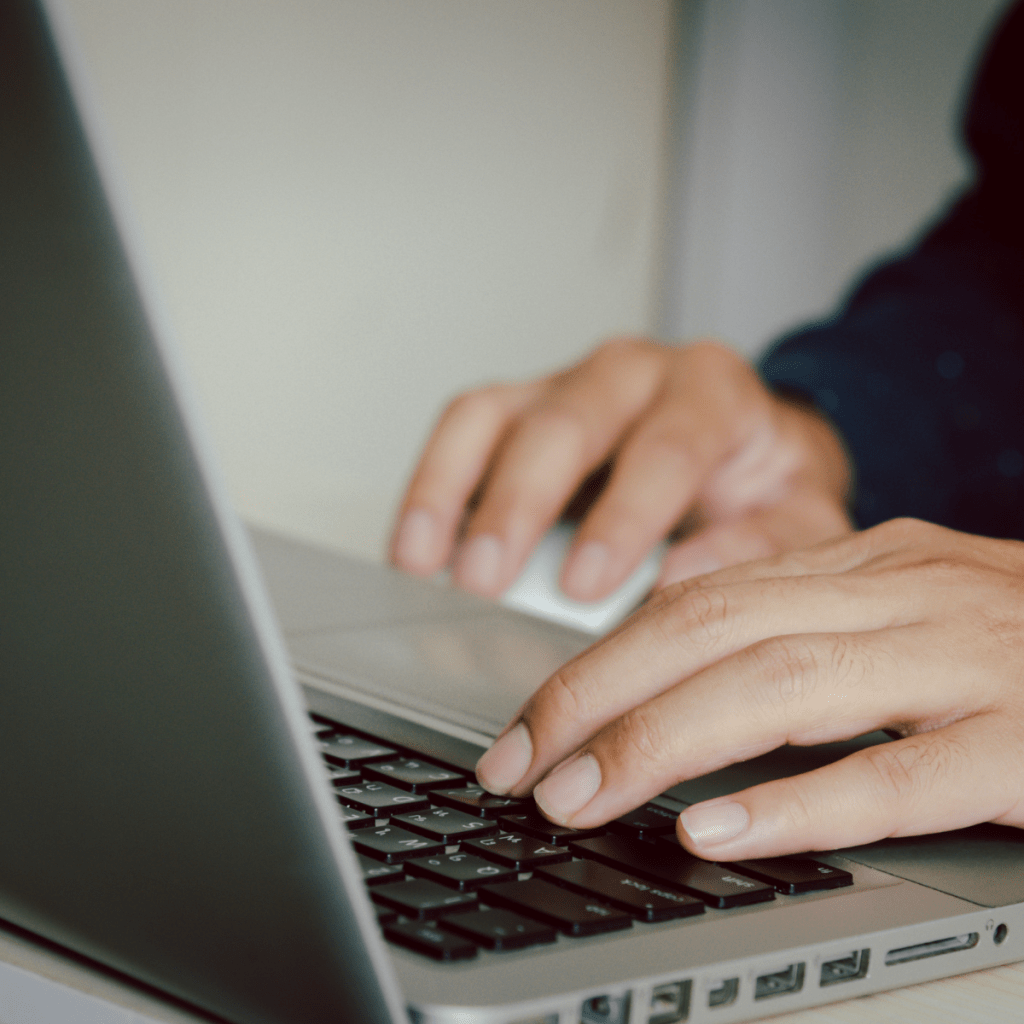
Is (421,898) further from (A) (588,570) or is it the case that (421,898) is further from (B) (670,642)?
(A) (588,570)

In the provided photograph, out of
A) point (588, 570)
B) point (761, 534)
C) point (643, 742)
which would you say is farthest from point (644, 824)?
point (761, 534)

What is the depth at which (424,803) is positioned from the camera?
352 mm

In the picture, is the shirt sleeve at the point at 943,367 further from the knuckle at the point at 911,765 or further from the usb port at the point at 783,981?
the usb port at the point at 783,981

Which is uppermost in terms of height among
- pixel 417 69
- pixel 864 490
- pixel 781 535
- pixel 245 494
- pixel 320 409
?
pixel 417 69

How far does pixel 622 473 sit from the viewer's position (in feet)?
2.43

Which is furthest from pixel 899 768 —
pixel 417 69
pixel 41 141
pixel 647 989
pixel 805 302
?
pixel 805 302

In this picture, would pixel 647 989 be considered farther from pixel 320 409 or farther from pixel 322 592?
pixel 320 409

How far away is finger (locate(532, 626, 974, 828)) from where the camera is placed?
34cm

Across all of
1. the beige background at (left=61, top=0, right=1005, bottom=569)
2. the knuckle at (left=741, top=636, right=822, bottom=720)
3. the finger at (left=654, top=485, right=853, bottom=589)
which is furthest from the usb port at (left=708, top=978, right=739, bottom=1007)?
the beige background at (left=61, top=0, right=1005, bottom=569)

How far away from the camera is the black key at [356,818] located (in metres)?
0.33

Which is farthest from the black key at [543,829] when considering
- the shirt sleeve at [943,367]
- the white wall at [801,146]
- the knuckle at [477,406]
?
the white wall at [801,146]

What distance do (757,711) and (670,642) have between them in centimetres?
4

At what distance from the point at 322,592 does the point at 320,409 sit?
1024 millimetres

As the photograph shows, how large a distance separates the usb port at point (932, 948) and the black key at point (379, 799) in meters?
0.14
